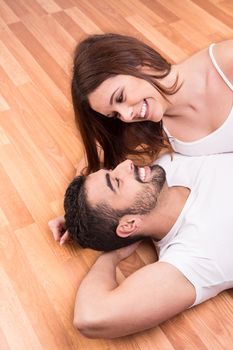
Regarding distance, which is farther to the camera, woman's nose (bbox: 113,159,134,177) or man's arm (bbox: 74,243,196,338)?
woman's nose (bbox: 113,159,134,177)

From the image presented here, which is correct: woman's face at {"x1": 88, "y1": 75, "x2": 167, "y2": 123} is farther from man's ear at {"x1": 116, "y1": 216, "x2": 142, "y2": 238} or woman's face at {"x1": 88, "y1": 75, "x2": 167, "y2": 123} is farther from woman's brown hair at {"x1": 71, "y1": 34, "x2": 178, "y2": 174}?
man's ear at {"x1": 116, "y1": 216, "x2": 142, "y2": 238}

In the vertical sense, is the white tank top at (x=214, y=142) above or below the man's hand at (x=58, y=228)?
above

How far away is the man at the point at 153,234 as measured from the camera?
54.7 inches

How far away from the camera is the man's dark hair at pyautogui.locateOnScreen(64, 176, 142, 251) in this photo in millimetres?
1531

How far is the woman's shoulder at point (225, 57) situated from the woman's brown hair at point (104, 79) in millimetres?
176

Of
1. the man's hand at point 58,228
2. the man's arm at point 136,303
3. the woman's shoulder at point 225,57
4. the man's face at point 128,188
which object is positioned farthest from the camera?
the man's hand at point 58,228

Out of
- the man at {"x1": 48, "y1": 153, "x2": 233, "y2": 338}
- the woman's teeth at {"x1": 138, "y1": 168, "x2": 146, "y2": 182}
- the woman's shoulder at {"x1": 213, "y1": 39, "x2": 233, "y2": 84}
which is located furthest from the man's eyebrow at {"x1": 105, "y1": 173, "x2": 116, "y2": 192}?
the woman's shoulder at {"x1": 213, "y1": 39, "x2": 233, "y2": 84}

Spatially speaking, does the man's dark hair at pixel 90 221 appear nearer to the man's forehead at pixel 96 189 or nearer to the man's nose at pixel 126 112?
the man's forehead at pixel 96 189

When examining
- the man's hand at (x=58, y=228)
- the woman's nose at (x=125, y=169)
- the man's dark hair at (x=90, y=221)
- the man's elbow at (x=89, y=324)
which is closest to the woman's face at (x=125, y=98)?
the woman's nose at (x=125, y=169)

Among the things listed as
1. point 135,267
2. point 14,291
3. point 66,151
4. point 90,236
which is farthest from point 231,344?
point 66,151

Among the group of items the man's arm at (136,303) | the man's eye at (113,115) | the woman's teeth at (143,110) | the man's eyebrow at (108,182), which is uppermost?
the woman's teeth at (143,110)

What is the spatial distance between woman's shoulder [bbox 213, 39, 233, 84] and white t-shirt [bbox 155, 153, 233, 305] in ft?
1.00

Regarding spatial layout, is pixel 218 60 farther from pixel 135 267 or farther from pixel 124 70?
pixel 135 267

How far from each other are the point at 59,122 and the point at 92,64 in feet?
2.59
